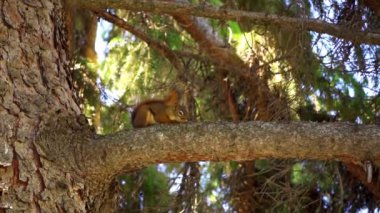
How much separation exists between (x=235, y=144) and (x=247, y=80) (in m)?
2.22

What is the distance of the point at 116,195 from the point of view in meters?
3.51

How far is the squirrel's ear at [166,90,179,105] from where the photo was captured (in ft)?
16.2

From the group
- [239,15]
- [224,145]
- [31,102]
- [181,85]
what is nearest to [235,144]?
[224,145]

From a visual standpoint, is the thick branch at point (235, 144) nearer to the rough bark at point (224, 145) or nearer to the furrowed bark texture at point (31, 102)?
the rough bark at point (224, 145)

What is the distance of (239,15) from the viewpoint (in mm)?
3998

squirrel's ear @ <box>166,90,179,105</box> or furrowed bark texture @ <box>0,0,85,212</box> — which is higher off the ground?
squirrel's ear @ <box>166,90,179,105</box>

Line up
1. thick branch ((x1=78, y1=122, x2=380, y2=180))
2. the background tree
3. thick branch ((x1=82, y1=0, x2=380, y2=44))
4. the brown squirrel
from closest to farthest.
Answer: thick branch ((x1=78, y1=122, x2=380, y2=180))
the background tree
thick branch ((x1=82, y1=0, x2=380, y2=44))
the brown squirrel

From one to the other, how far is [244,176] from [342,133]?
2744 millimetres

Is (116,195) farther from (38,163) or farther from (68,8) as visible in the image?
(68,8)

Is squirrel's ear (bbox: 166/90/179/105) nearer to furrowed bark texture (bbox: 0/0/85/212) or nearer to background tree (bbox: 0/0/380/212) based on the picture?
background tree (bbox: 0/0/380/212)

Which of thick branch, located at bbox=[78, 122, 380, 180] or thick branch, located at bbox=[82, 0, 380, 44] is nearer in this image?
thick branch, located at bbox=[78, 122, 380, 180]

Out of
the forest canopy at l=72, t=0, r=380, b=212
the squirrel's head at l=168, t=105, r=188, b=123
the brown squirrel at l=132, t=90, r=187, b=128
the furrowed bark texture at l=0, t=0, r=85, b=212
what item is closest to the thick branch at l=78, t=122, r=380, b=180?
the furrowed bark texture at l=0, t=0, r=85, b=212

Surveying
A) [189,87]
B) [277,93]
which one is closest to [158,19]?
[189,87]

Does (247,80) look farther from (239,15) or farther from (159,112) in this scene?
(239,15)
